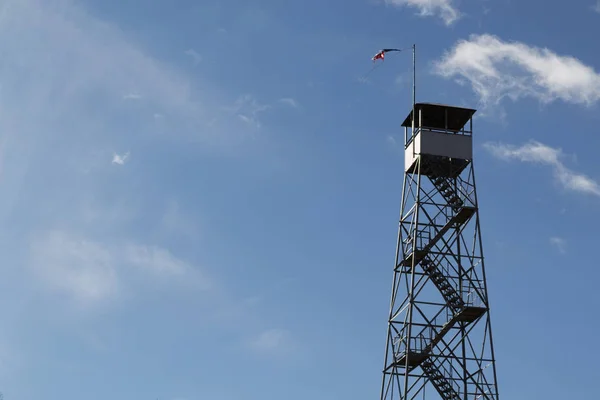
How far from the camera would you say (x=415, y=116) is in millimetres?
76000

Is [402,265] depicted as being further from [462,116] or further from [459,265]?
[462,116]

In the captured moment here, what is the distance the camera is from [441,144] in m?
74.0

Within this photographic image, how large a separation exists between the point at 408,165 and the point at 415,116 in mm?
3030

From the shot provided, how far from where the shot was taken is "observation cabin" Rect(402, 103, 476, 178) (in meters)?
73.8

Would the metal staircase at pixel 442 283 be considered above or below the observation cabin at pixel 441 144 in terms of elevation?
below

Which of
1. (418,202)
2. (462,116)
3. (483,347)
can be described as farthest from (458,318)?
(462,116)

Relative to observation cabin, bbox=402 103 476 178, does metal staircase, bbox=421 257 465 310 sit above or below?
below

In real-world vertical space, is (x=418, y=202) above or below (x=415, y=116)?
below

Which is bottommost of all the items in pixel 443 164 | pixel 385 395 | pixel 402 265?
pixel 385 395

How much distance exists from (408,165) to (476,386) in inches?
523

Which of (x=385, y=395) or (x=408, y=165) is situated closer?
(x=385, y=395)

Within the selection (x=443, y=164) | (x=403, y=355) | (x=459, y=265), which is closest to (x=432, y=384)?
(x=403, y=355)

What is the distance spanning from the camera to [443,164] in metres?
74.2

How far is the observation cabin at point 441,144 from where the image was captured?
7375 centimetres
